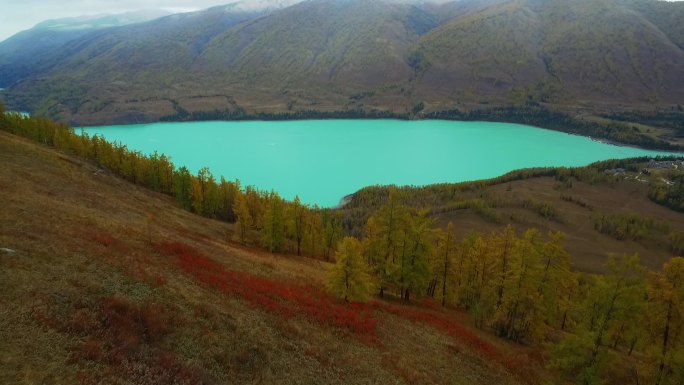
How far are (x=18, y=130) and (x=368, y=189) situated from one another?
124 m

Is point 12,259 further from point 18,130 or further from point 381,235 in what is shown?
point 18,130

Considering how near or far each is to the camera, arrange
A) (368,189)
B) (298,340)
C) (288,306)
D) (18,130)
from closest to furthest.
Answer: (298,340), (288,306), (18,130), (368,189)

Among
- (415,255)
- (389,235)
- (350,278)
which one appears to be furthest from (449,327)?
(389,235)

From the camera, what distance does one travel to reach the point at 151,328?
25422 millimetres

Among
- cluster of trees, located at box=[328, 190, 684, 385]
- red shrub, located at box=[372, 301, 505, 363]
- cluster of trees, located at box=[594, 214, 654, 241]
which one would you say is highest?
cluster of trees, located at box=[328, 190, 684, 385]

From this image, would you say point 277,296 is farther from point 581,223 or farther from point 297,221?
point 581,223

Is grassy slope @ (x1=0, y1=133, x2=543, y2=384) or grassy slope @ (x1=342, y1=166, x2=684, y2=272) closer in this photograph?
grassy slope @ (x1=0, y1=133, x2=543, y2=384)

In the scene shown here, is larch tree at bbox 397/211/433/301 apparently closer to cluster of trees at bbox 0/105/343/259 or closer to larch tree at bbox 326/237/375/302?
larch tree at bbox 326/237/375/302

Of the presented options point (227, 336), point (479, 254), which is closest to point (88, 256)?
point (227, 336)

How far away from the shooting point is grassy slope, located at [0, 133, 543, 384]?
21119mm

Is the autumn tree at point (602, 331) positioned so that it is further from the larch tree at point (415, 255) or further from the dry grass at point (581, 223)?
the dry grass at point (581, 223)

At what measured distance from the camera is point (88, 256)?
34.0 metres

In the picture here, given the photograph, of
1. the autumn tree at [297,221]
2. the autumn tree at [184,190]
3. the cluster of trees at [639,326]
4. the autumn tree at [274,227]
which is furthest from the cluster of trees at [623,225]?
the autumn tree at [184,190]

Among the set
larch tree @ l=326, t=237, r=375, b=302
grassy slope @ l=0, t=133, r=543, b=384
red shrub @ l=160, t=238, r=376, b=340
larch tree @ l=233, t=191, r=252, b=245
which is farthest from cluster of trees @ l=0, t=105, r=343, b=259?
larch tree @ l=326, t=237, r=375, b=302
